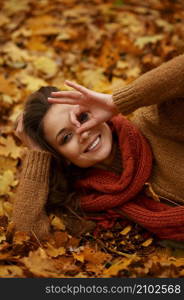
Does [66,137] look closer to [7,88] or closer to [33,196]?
[33,196]

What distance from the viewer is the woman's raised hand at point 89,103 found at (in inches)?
96.9

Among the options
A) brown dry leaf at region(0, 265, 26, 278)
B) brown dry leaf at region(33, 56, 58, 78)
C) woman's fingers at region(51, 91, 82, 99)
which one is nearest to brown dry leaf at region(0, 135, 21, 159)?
brown dry leaf at region(33, 56, 58, 78)

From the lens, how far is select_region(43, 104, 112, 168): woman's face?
2.66m

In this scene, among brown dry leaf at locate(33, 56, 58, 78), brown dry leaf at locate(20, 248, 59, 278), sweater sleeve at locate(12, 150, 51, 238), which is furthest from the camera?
brown dry leaf at locate(33, 56, 58, 78)

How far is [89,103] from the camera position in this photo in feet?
8.29

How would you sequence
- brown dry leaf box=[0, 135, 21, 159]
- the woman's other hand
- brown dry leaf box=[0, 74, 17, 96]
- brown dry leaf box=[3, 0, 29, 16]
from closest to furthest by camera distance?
the woman's other hand
brown dry leaf box=[0, 135, 21, 159]
brown dry leaf box=[0, 74, 17, 96]
brown dry leaf box=[3, 0, 29, 16]

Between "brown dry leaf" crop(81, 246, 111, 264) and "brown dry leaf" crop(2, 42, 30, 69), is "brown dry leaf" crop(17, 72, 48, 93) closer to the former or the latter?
"brown dry leaf" crop(2, 42, 30, 69)

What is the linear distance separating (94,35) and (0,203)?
2498 millimetres

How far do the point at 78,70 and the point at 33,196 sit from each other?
6.30 feet

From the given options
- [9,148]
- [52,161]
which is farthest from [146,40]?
[52,161]

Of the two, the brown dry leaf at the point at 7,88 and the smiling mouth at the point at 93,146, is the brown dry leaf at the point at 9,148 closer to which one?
the brown dry leaf at the point at 7,88

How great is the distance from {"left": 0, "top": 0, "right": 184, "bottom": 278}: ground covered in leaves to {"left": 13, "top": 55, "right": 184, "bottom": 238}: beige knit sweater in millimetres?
131

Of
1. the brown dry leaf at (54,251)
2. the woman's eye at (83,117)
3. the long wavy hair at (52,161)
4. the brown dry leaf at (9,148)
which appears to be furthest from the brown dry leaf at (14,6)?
the brown dry leaf at (54,251)

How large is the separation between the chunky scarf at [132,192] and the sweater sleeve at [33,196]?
0.97 ft
